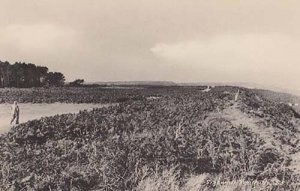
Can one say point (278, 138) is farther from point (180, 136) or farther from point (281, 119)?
point (180, 136)

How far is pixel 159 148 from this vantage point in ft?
22.3

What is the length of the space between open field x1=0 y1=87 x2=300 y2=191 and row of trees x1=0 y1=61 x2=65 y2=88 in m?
6.69

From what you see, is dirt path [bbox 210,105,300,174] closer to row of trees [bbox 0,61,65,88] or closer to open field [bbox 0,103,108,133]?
open field [bbox 0,103,108,133]

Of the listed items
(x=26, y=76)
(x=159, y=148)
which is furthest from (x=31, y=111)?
(x=159, y=148)

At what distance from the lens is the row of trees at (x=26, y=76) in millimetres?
17631

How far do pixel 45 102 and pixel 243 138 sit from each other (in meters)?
9.33

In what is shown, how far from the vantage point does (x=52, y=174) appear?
5297 millimetres

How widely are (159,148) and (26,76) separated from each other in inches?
580

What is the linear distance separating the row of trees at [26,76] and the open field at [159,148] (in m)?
6.69

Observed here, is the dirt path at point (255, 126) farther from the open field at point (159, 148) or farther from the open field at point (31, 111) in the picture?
the open field at point (31, 111)

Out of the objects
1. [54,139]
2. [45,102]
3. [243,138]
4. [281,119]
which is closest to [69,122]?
[54,139]

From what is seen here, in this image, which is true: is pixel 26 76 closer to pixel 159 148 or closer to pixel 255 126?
pixel 255 126

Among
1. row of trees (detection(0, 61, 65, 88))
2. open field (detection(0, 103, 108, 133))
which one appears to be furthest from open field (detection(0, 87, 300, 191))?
row of trees (detection(0, 61, 65, 88))

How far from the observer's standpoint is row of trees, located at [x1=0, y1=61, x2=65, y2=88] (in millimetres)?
17631
